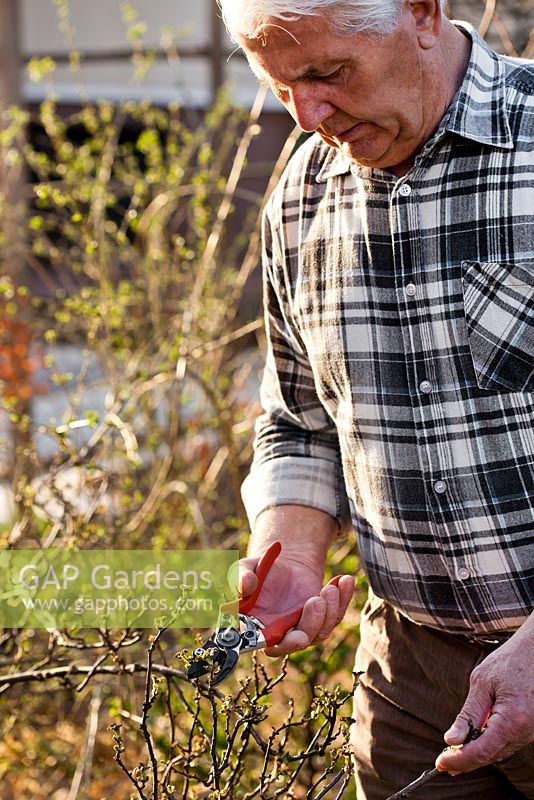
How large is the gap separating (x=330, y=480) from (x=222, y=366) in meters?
2.25

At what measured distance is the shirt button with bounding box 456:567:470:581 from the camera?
5.80 ft

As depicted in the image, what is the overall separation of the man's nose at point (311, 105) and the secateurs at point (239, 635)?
2.37 feet

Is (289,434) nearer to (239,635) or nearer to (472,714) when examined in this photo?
(239,635)

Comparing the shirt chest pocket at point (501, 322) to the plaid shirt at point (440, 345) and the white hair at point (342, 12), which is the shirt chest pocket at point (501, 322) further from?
the white hair at point (342, 12)

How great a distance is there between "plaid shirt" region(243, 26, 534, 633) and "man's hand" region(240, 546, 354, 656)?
0.11m

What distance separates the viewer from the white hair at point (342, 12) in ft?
5.25

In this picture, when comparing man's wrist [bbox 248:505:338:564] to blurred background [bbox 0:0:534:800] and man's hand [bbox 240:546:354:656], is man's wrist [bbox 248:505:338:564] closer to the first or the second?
man's hand [bbox 240:546:354:656]

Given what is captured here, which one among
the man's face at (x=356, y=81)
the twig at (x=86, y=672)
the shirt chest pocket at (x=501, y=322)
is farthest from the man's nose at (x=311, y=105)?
the twig at (x=86, y=672)

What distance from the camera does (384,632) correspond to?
2078 millimetres

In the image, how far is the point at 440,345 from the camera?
1.76 metres

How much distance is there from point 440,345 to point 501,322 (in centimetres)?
11

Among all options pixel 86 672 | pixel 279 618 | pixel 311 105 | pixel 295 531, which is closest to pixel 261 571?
pixel 279 618

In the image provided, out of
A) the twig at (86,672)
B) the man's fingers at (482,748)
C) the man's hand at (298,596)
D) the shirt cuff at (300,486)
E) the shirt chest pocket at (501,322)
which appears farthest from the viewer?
the shirt cuff at (300,486)

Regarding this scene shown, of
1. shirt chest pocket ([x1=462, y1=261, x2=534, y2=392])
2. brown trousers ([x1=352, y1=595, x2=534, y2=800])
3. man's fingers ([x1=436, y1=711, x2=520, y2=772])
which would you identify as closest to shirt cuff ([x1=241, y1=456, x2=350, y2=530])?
brown trousers ([x1=352, y1=595, x2=534, y2=800])
